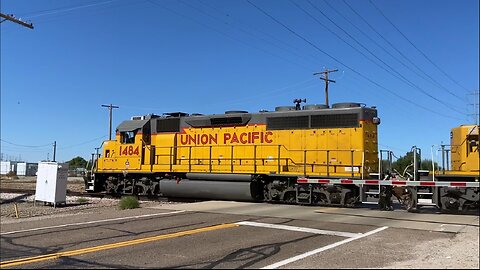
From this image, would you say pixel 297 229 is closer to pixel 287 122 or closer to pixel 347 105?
pixel 347 105

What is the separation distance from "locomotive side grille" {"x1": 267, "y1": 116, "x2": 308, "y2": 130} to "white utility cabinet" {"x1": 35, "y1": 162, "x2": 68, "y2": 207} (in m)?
9.22

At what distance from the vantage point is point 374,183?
1459 centimetres

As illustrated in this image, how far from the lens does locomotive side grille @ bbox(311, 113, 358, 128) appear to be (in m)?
16.4

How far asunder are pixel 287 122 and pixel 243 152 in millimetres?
2495

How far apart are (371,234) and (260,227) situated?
8.84ft

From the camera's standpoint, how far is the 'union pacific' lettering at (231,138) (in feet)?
60.5

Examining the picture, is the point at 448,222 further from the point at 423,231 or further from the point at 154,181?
the point at 154,181

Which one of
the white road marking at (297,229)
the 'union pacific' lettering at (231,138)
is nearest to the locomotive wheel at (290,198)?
the 'union pacific' lettering at (231,138)

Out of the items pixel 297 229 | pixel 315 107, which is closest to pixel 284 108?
pixel 315 107

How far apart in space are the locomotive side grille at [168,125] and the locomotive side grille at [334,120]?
726 centimetres

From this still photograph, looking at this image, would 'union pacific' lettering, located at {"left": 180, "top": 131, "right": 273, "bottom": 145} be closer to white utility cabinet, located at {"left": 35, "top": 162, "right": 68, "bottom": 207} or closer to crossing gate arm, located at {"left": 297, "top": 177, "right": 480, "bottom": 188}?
crossing gate arm, located at {"left": 297, "top": 177, "right": 480, "bottom": 188}

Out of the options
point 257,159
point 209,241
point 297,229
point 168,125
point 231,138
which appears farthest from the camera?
point 168,125

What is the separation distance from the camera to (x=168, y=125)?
21.5 m

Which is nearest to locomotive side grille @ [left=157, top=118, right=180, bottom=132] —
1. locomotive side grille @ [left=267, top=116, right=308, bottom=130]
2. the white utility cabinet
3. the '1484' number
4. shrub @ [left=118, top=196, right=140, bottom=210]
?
the '1484' number
